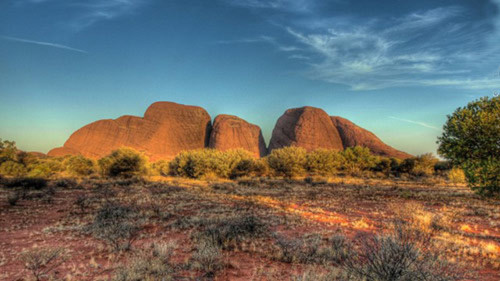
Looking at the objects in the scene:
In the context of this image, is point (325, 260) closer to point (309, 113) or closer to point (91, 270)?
point (91, 270)

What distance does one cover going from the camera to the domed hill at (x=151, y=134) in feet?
230

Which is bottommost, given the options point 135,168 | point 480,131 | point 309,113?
point 135,168

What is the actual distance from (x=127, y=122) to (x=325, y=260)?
81.7 m

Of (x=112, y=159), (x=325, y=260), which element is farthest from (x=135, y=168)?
(x=325, y=260)

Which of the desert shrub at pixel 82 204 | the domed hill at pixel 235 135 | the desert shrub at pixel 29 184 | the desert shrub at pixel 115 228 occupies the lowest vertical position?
the desert shrub at pixel 29 184

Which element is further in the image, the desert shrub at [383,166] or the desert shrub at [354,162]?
the desert shrub at [383,166]

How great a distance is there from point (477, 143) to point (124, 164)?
106 feet

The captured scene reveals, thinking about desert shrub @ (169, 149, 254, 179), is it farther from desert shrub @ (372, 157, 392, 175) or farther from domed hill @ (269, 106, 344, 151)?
domed hill @ (269, 106, 344, 151)

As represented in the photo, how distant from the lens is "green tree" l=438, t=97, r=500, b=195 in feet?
26.6

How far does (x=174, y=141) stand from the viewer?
74.8m

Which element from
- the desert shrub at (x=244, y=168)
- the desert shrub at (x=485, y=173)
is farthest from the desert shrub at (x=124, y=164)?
the desert shrub at (x=485, y=173)

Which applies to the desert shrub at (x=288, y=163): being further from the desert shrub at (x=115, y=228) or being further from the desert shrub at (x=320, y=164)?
the desert shrub at (x=115, y=228)

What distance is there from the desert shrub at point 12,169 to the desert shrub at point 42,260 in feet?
83.2

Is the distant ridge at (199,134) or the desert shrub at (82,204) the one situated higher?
the distant ridge at (199,134)
